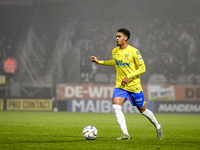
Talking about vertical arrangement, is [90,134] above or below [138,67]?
below

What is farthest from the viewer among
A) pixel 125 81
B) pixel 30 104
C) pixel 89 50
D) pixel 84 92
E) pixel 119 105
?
pixel 89 50

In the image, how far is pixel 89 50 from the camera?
23.6 meters

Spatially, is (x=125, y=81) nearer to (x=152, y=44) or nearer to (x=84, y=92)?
(x=84, y=92)

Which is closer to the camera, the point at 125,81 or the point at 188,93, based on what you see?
the point at 125,81

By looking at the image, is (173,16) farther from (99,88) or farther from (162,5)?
(99,88)

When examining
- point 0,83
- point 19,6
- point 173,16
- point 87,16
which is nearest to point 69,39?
point 87,16

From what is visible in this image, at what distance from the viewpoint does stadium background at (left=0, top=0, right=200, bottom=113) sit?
20.3m

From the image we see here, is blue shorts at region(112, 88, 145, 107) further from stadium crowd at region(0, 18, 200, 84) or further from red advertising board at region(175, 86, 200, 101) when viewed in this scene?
stadium crowd at region(0, 18, 200, 84)

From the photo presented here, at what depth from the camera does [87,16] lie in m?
24.6

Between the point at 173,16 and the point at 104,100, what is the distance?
9.20 meters

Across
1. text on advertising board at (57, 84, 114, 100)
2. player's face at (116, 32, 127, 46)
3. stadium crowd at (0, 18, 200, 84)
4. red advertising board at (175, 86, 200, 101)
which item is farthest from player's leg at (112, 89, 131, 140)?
stadium crowd at (0, 18, 200, 84)

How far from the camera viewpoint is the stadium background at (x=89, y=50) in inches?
798

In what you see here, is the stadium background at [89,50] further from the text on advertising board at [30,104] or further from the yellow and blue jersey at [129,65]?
the yellow and blue jersey at [129,65]

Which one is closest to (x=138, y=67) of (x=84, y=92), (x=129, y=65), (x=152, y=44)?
(x=129, y=65)
